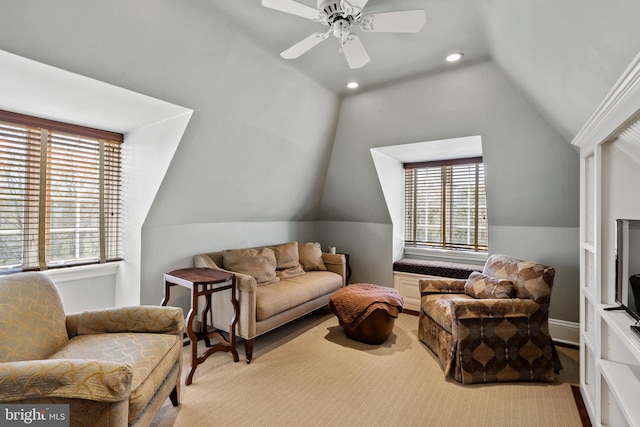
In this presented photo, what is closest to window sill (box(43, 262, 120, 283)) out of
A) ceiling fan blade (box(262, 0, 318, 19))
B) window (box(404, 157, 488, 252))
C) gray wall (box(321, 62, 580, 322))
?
ceiling fan blade (box(262, 0, 318, 19))

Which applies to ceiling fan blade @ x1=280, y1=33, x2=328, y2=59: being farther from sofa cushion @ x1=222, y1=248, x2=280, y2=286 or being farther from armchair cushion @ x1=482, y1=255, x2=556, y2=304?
armchair cushion @ x1=482, y1=255, x2=556, y2=304

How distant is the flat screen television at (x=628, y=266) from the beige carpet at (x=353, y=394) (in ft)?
3.03

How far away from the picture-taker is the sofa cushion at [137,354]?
4.82 ft

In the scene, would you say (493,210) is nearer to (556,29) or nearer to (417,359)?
(417,359)

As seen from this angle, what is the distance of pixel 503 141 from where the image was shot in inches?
119

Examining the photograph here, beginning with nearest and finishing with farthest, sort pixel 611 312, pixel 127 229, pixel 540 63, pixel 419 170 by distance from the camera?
pixel 611 312 < pixel 540 63 < pixel 127 229 < pixel 419 170

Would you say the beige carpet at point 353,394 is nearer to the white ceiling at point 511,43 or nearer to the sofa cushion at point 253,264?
the sofa cushion at point 253,264

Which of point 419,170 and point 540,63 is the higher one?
point 540,63

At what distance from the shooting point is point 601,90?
1523mm

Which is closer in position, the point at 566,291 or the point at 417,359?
the point at 417,359

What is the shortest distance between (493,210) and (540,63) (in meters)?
1.93

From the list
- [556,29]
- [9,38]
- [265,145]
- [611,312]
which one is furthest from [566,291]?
[9,38]

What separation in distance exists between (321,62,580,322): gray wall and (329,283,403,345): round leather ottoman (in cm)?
157

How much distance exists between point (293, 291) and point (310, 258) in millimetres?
990
